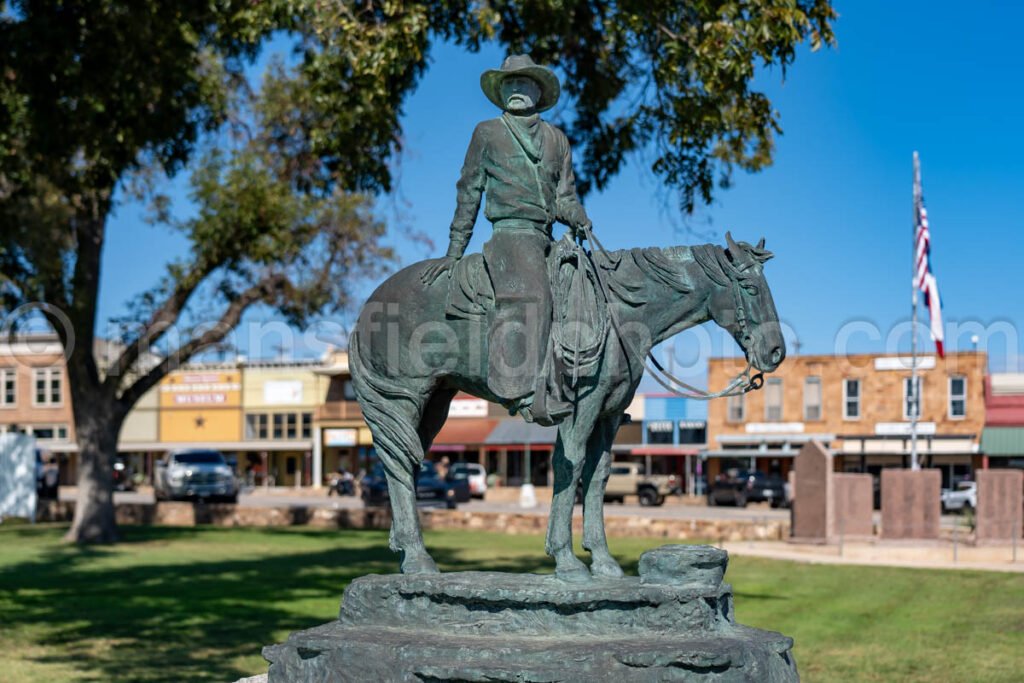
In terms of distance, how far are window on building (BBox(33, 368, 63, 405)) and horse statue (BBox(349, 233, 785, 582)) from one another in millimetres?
60257

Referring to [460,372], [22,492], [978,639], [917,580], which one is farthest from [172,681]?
[22,492]

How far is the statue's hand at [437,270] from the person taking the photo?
20.4 feet

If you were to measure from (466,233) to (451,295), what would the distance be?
0.37 metres

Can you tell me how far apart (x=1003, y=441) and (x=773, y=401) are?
896cm

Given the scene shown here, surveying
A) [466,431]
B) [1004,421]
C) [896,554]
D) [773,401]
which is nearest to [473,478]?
[466,431]

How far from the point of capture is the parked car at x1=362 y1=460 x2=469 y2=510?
35031mm

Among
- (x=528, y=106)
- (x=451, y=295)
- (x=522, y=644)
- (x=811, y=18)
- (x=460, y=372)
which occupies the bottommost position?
(x=522, y=644)

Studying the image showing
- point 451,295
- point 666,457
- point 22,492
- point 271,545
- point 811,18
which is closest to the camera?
point 451,295

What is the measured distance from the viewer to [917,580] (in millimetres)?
17281

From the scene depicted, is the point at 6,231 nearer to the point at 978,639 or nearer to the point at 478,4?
the point at 478,4

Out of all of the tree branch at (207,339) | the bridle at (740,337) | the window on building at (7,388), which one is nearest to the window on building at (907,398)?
the tree branch at (207,339)

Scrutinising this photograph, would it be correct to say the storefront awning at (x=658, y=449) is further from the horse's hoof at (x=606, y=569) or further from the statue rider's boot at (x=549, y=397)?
the statue rider's boot at (x=549, y=397)

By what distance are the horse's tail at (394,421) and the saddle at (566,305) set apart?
53cm

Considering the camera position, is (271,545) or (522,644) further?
(271,545)
